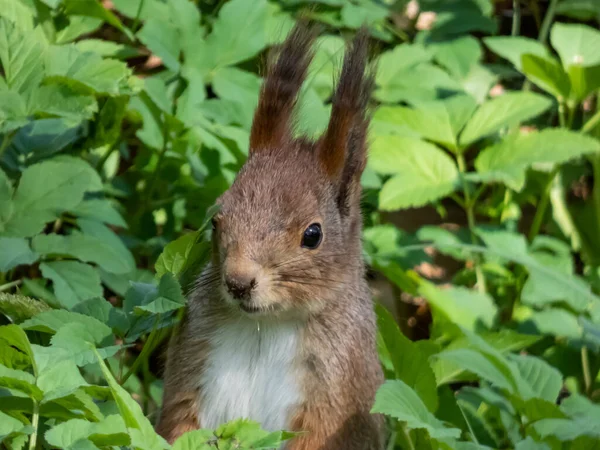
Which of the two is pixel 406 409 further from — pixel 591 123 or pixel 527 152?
pixel 591 123

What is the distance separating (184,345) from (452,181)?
0.99 m

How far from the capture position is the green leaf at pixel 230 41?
2182 millimetres

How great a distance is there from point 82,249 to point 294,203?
1.45 feet

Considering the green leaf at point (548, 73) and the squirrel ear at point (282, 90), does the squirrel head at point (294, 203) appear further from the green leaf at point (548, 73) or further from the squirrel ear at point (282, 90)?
the green leaf at point (548, 73)

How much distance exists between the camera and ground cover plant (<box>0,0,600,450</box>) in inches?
57.0

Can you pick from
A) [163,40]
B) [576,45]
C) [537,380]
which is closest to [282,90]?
[163,40]

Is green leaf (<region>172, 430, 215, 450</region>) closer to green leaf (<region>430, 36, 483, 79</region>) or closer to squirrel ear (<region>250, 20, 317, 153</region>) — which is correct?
squirrel ear (<region>250, 20, 317, 153</region>)

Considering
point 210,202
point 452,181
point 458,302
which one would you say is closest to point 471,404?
point 458,302

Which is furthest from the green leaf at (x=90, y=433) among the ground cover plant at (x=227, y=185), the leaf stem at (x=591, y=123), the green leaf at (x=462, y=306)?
the leaf stem at (x=591, y=123)

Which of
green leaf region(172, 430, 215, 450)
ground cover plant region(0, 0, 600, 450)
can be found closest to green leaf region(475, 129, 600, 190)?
ground cover plant region(0, 0, 600, 450)

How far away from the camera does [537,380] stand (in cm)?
175

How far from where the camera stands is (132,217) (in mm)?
2393

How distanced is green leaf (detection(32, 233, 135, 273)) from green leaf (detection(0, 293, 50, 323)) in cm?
16

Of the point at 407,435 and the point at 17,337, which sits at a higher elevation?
the point at 17,337
